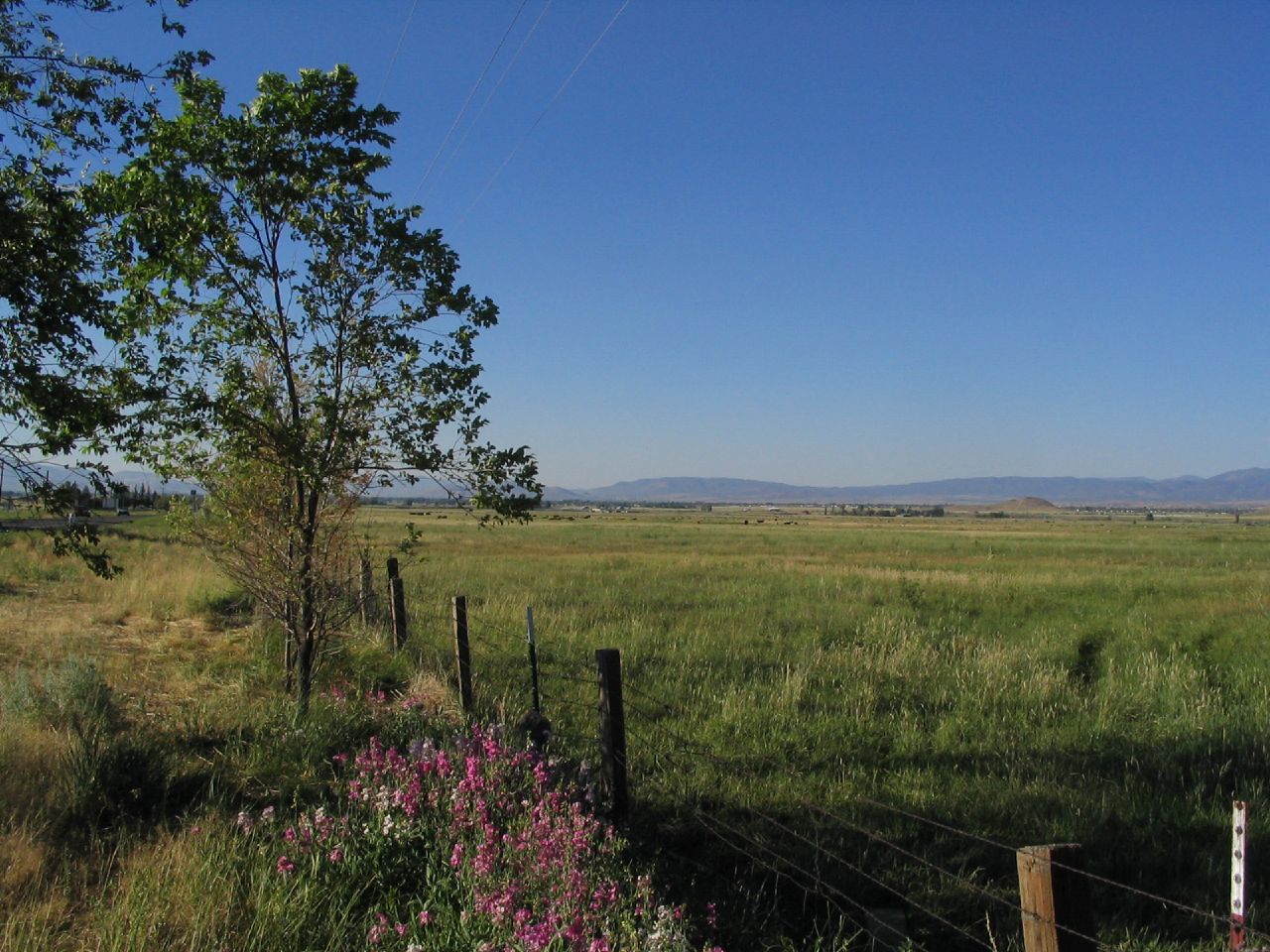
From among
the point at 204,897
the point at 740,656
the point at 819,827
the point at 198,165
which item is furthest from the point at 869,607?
the point at 204,897

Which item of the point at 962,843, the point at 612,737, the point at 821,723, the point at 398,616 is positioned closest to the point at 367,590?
the point at 398,616

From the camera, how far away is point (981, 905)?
5809 mm

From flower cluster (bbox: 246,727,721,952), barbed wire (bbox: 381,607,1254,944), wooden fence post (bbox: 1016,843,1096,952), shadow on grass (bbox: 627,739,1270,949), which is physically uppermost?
wooden fence post (bbox: 1016,843,1096,952)

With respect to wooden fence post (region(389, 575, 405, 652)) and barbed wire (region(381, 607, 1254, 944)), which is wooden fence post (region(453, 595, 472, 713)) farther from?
wooden fence post (region(389, 575, 405, 652))

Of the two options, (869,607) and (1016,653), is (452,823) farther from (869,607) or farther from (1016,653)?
(869,607)

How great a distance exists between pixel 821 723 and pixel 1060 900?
6.38 meters

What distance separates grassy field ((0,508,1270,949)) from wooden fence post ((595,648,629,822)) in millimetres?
370

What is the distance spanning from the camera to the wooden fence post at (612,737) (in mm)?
6047

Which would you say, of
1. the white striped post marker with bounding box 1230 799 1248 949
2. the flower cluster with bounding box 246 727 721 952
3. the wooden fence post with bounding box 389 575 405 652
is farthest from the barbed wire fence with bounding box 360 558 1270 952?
the wooden fence post with bounding box 389 575 405 652

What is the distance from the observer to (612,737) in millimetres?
6090

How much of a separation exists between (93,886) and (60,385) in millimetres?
2929

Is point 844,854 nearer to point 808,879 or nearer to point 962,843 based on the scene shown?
point 808,879

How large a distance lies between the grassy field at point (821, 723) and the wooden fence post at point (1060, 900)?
2.88 feet

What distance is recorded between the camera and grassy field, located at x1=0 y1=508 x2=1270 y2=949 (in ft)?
18.9
